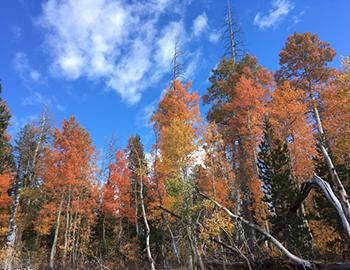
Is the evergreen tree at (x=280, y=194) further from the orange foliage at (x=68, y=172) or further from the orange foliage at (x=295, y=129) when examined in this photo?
the orange foliage at (x=68, y=172)

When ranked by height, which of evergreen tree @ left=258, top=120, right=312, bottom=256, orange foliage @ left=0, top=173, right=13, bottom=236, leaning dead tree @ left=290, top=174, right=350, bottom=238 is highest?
orange foliage @ left=0, top=173, right=13, bottom=236

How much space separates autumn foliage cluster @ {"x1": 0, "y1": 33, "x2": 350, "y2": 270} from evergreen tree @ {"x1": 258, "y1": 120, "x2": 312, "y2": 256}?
53 millimetres

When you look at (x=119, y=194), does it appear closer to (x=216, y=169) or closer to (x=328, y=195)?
(x=216, y=169)

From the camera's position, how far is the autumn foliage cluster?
12.6m

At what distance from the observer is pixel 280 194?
41.9 feet

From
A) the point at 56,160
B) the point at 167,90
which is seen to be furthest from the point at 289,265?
the point at 56,160

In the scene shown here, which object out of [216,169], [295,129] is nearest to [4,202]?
[216,169]

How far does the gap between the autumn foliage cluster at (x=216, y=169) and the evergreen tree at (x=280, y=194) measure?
2.1 inches

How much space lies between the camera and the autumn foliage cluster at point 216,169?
41.3 ft

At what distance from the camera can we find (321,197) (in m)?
12.7

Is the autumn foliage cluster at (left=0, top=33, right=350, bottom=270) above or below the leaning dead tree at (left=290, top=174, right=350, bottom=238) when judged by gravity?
above

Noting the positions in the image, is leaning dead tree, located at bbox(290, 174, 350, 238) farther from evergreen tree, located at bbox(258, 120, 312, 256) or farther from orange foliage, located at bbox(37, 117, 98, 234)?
orange foliage, located at bbox(37, 117, 98, 234)

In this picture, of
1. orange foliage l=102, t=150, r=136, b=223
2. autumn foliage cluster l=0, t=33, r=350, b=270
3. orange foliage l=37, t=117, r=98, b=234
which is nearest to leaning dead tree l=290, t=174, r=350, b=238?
autumn foliage cluster l=0, t=33, r=350, b=270

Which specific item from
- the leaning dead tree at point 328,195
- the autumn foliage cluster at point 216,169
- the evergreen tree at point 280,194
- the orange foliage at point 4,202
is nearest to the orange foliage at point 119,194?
the autumn foliage cluster at point 216,169
